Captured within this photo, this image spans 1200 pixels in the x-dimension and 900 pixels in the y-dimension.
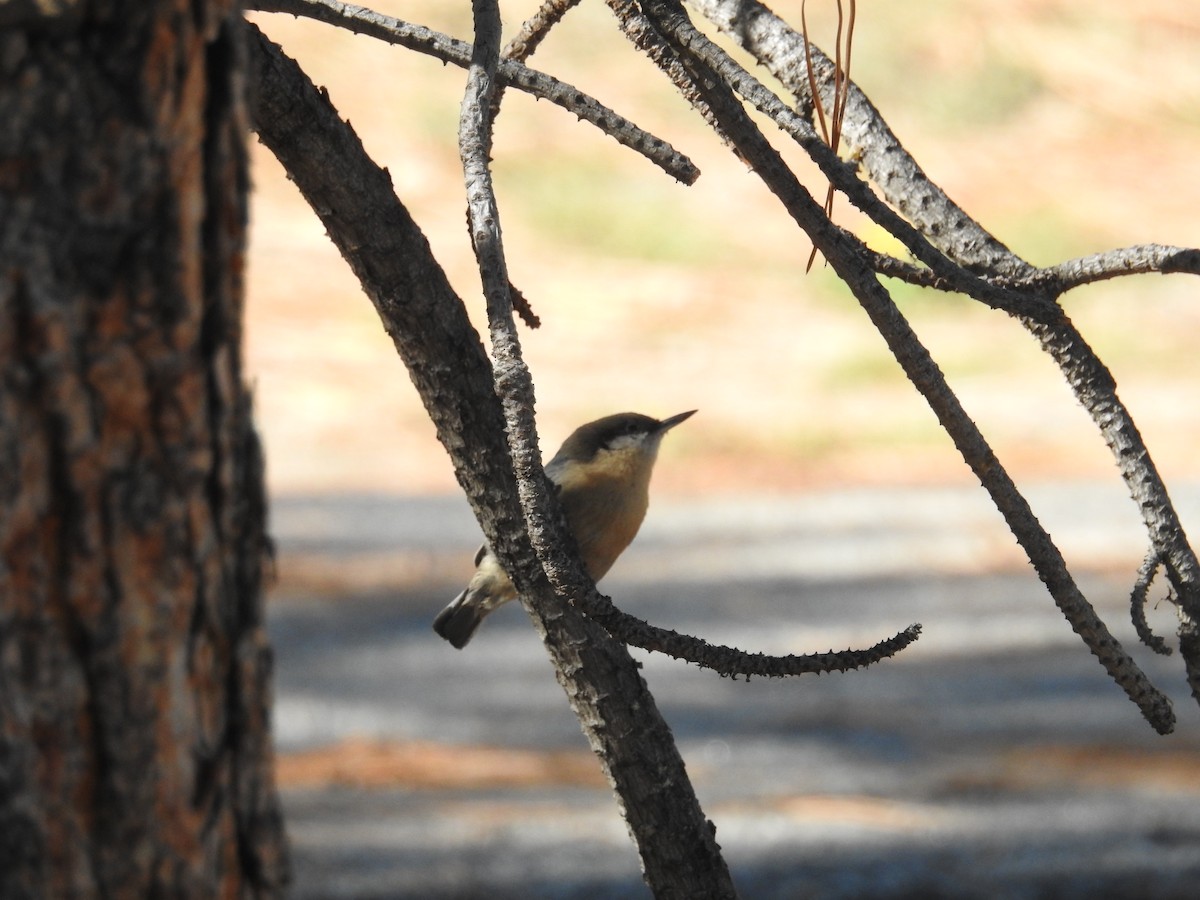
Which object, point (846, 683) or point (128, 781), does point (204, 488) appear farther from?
point (846, 683)

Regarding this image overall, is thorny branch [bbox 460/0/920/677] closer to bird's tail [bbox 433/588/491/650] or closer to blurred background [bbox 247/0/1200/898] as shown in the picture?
bird's tail [bbox 433/588/491/650]

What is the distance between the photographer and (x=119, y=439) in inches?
52.9

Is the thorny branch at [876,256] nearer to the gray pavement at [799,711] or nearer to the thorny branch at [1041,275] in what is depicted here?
the thorny branch at [1041,275]

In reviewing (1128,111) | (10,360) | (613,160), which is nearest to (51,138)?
(10,360)

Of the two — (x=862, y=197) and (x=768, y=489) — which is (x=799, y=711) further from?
(x=862, y=197)

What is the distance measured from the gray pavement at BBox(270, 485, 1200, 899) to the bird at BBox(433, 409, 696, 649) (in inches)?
50.1

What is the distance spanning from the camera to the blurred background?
625 cm

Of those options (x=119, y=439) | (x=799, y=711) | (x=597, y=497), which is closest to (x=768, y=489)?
(x=799, y=711)

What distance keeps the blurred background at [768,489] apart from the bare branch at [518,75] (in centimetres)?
363

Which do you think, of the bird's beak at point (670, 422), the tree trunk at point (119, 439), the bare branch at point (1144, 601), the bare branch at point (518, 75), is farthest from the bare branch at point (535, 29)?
the bird's beak at point (670, 422)

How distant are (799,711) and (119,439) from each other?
661 centimetres

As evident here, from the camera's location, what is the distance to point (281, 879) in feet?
4.95

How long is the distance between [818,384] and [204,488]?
12581mm

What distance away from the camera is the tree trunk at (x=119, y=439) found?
1.31 meters
